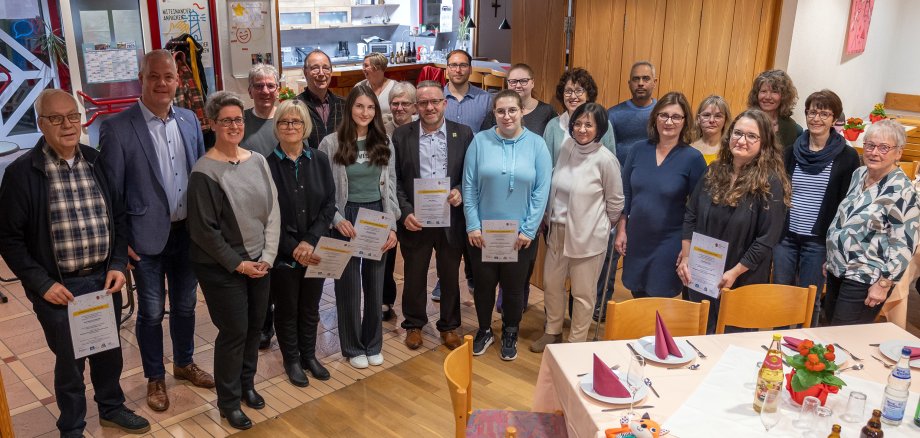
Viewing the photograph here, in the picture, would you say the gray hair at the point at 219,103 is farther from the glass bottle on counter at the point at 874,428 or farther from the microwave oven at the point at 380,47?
the microwave oven at the point at 380,47

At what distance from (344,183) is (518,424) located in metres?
1.58

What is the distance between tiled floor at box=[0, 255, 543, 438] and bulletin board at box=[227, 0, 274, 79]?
3.21 m

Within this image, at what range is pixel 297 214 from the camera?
340cm

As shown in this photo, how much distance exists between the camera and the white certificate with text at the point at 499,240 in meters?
3.76

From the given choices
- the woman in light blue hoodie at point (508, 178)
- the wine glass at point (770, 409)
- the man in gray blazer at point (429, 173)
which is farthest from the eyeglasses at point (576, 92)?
the wine glass at point (770, 409)

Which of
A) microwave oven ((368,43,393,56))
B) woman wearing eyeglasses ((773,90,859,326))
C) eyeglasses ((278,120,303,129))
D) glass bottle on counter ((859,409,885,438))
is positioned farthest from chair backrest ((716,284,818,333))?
microwave oven ((368,43,393,56))

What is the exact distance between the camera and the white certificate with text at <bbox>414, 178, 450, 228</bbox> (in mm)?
3791

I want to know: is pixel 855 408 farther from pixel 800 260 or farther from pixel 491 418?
pixel 800 260

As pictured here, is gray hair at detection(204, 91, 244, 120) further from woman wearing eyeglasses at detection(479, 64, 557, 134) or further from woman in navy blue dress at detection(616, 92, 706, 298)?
woman in navy blue dress at detection(616, 92, 706, 298)

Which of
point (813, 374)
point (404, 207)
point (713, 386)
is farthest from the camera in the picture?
point (404, 207)

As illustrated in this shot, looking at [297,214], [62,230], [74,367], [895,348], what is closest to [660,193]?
[895,348]

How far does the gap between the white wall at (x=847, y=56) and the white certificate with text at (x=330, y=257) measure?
11.5ft

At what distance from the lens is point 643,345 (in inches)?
107

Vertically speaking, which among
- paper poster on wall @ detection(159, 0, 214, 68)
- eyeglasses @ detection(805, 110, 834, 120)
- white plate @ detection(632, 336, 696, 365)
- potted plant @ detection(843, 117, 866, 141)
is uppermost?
paper poster on wall @ detection(159, 0, 214, 68)
